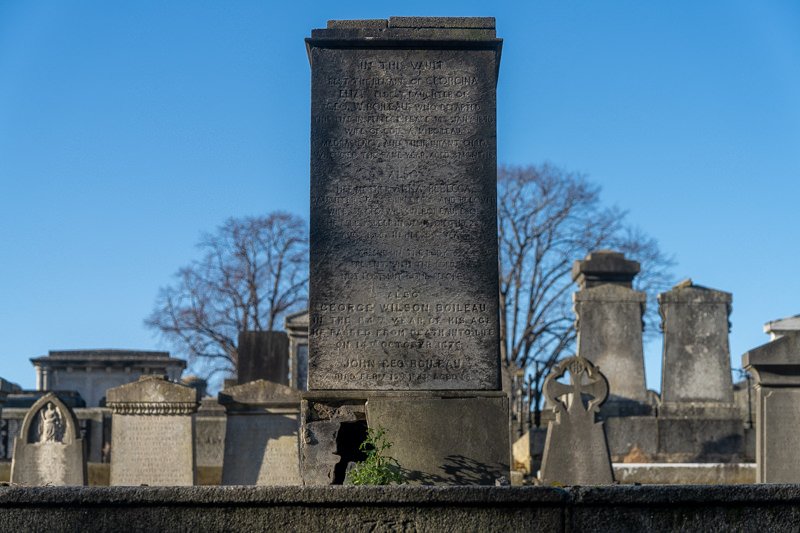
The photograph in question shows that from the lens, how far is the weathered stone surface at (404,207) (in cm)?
678

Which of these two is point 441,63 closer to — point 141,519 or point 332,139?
point 332,139

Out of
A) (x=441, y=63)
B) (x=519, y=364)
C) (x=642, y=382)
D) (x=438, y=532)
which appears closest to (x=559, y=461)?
(x=642, y=382)

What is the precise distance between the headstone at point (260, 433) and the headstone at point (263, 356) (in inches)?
200

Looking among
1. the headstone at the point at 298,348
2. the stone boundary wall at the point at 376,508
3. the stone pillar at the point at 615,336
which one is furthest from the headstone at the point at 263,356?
the stone boundary wall at the point at 376,508

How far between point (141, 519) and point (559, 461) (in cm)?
893

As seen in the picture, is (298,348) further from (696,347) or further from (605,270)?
(696,347)

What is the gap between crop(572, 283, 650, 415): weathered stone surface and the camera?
1636 cm

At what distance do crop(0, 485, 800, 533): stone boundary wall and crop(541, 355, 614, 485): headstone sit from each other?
8.05 metres

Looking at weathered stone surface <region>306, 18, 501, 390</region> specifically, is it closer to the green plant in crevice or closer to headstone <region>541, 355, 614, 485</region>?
the green plant in crevice

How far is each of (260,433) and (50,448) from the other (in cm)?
281

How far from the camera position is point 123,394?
13172 millimetres

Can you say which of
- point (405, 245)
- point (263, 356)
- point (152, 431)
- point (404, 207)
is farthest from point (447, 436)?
point (263, 356)

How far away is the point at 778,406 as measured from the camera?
37.7ft

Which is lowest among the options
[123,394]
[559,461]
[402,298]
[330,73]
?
[559,461]
